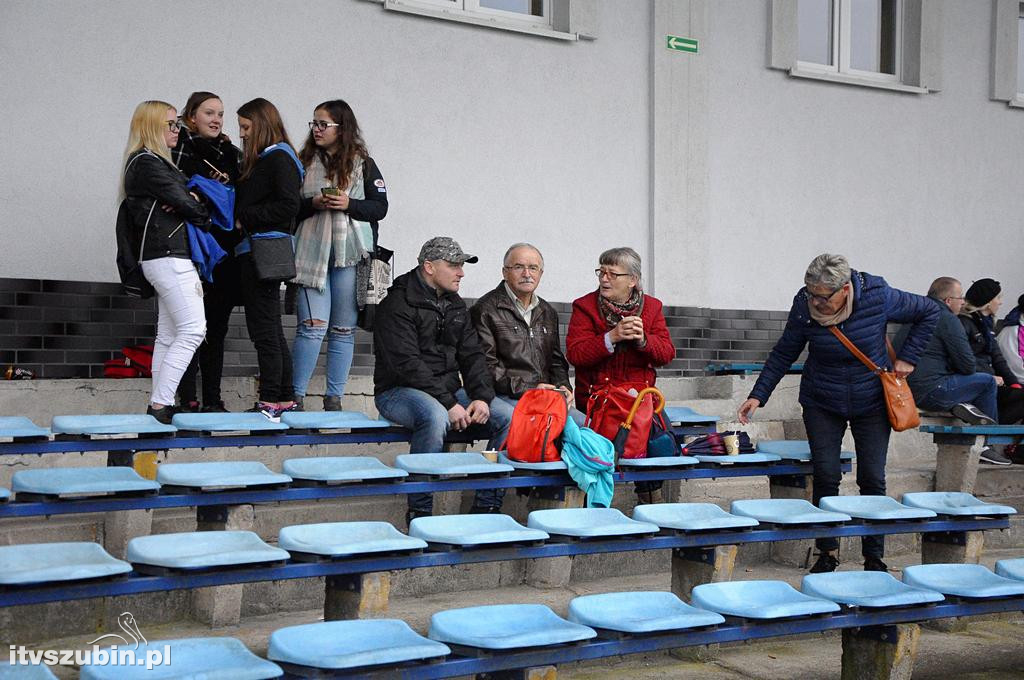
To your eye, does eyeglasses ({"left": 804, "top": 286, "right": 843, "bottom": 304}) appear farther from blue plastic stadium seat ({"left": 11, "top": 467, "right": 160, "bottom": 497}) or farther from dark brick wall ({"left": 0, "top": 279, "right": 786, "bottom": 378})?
blue plastic stadium seat ({"left": 11, "top": 467, "right": 160, "bottom": 497})

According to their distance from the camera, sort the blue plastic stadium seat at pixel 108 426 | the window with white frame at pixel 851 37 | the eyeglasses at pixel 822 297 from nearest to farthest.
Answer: the blue plastic stadium seat at pixel 108 426
the eyeglasses at pixel 822 297
the window with white frame at pixel 851 37

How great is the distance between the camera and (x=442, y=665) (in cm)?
299

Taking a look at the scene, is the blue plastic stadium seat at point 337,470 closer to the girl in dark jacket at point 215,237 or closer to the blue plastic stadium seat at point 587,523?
the blue plastic stadium seat at point 587,523

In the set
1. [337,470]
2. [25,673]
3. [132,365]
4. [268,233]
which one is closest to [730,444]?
[337,470]

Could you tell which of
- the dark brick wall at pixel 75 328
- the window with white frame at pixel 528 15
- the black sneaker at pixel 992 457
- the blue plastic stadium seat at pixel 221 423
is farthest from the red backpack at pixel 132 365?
the black sneaker at pixel 992 457

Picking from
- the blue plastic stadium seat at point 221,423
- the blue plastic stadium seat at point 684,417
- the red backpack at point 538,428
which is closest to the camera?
the blue plastic stadium seat at point 221,423

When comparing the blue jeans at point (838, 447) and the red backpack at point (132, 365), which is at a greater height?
the red backpack at point (132, 365)

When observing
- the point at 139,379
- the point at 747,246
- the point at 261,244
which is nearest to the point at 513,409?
the point at 261,244

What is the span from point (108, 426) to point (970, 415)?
4.59 meters

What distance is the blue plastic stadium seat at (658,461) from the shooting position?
4938mm

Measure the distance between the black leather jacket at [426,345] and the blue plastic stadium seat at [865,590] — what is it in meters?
1.79

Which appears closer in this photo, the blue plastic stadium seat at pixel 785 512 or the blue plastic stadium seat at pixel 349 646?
the blue plastic stadium seat at pixel 349 646

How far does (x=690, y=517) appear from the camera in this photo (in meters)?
4.39

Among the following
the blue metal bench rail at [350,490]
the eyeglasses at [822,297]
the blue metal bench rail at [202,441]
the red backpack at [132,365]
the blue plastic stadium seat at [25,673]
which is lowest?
the blue plastic stadium seat at [25,673]
